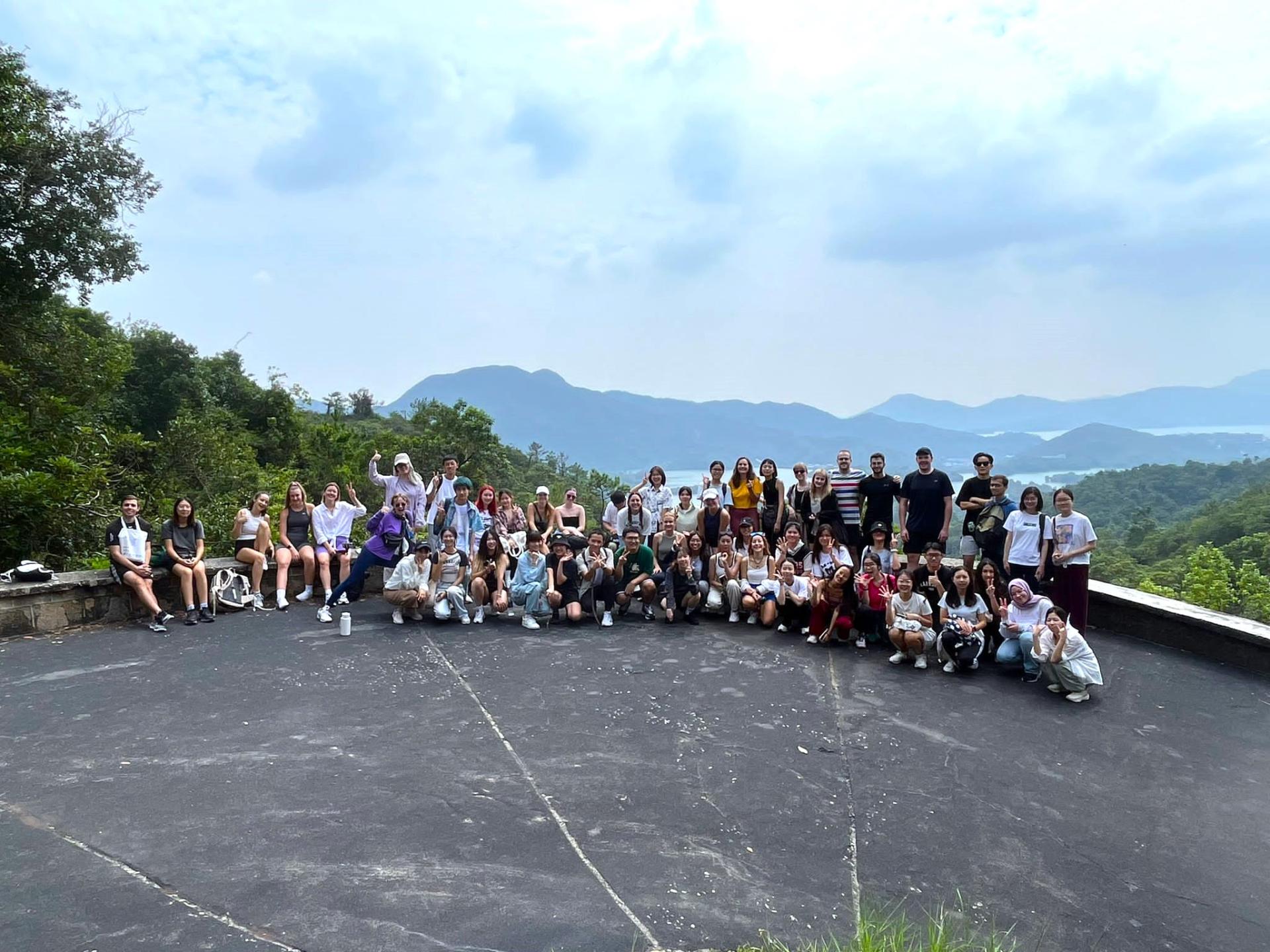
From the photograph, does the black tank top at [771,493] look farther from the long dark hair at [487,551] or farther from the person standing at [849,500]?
the long dark hair at [487,551]

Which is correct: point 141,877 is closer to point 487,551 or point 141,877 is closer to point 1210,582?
point 487,551

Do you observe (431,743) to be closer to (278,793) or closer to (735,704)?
(278,793)

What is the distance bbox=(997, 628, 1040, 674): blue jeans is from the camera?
6.34 metres

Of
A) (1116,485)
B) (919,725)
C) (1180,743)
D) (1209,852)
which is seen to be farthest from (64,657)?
(1116,485)

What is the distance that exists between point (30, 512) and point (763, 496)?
834 centimetres

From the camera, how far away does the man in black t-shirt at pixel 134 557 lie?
7.26 m

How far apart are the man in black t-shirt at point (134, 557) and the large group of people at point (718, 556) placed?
2 centimetres

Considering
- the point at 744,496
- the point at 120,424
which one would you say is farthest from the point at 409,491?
the point at 120,424

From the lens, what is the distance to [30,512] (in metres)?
9.40

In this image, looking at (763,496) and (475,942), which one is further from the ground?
(763,496)

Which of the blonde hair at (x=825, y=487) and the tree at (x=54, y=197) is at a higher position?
the tree at (x=54, y=197)

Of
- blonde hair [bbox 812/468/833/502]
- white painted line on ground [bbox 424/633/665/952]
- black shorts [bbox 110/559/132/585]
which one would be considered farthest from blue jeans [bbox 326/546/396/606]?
blonde hair [bbox 812/468/833/502]

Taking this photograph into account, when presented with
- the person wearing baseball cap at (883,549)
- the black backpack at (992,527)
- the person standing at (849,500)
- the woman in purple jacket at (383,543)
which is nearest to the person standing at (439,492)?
the woman in purple jacket at (383,543)

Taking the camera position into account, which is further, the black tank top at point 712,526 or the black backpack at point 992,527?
the black tank top at point 712,526
